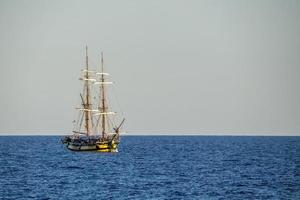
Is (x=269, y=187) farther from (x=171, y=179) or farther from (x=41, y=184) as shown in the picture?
(x=41, y=184)

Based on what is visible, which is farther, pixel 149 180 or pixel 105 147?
pixel 105 147

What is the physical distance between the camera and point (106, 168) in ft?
355

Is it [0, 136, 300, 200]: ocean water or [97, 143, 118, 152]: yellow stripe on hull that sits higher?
[97, 143, 118, 152]: yellow stripe on hull

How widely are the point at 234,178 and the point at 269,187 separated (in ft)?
35.4

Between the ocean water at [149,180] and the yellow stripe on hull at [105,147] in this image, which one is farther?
the yellow stripe on hull at [105,147]

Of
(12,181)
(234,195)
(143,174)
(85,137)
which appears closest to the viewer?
(234,195)

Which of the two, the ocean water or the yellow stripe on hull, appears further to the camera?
the yellow stripe on hull

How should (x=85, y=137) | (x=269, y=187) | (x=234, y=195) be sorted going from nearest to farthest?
(x=234, y=195), (x=269, y=187), (x=85, y=137)

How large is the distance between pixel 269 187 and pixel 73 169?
3441cm

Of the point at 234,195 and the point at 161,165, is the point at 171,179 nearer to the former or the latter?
the point at 234,195

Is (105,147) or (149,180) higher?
(105,147)

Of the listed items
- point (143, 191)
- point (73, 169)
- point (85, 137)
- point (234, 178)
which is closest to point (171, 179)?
point (234, 178)

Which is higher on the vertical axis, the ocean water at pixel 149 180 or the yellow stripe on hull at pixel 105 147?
the yellow stripe on hull at pixel 105 147

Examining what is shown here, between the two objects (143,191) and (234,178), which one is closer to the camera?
(143,191)
